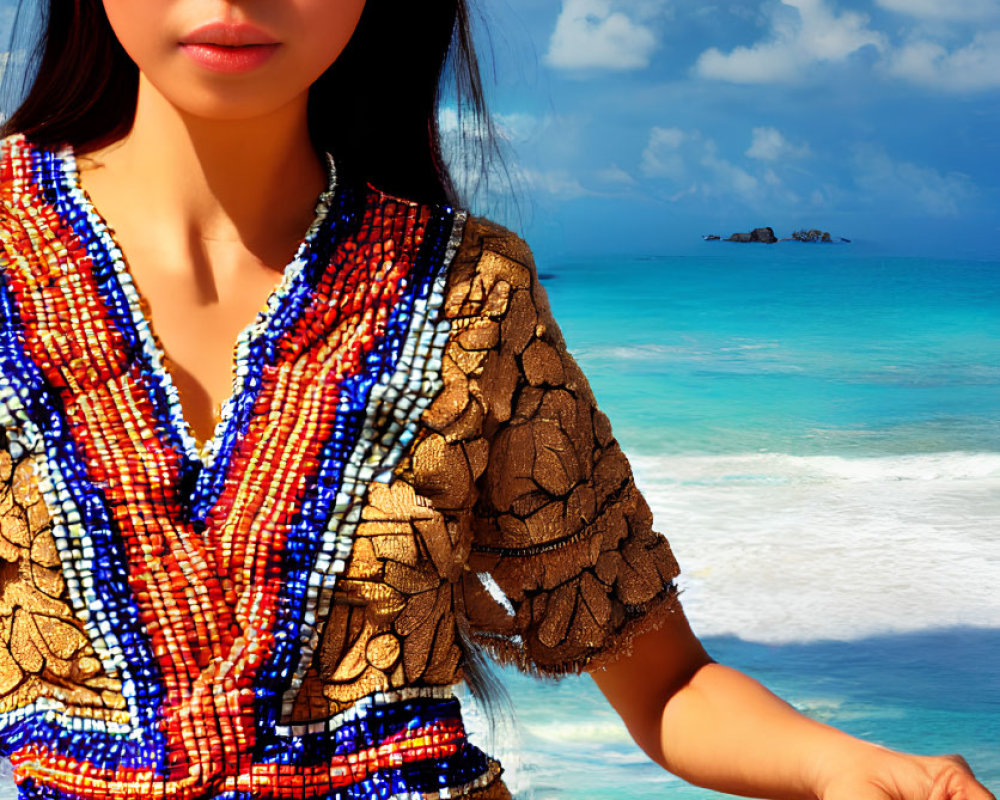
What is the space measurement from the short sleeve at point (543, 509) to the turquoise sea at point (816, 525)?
19 centimetres

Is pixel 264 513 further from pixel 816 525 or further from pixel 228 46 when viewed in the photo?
pixel 816 525

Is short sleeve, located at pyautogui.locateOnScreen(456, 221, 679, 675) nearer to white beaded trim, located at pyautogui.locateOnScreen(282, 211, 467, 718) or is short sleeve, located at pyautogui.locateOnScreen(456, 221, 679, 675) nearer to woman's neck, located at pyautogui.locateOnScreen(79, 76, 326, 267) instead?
white beaded trim, located at pyautogui.locateOnScreen(282, 211, 467, 718)

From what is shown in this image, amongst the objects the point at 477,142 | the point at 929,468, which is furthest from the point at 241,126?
the point at 929,468

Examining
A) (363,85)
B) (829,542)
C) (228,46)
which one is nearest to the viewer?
(228,46)

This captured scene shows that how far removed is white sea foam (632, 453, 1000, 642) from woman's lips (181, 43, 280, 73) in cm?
333

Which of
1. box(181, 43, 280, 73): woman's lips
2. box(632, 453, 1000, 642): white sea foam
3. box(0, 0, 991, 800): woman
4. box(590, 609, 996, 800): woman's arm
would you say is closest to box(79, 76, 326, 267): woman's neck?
box(0, 0, 991, 800): woman

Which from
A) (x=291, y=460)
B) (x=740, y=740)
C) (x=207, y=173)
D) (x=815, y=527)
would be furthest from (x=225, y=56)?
(x=815, y=527)

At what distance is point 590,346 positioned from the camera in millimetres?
11680

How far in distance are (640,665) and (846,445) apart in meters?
6.76

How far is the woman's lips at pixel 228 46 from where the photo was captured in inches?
33.7

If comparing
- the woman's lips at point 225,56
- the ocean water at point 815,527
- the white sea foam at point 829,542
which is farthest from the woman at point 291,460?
the white sea foam at point 829,542

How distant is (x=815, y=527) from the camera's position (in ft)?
17.5

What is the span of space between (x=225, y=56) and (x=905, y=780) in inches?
26.4

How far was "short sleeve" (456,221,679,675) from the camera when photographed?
103 cm
